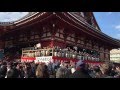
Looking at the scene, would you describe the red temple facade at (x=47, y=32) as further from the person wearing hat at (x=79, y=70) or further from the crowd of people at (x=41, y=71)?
the person wearing hat at (x=79, y=70)

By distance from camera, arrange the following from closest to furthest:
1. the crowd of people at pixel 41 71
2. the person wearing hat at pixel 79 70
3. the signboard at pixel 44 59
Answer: the person wearing hat at pixel 79 70
the crowd of people at pixel 41 71
the signboard at pixel 44 59

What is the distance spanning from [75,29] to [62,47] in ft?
3.14

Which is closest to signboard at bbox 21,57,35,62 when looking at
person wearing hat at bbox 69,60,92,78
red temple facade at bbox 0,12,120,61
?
red temple facade at bbox 0,12,120,61

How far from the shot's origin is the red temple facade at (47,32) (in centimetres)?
603

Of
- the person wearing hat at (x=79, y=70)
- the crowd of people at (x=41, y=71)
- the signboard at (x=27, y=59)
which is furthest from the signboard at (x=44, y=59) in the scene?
the person wearing hat at (x=79, y=70)

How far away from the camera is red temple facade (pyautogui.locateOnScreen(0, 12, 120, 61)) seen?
603 centimetres

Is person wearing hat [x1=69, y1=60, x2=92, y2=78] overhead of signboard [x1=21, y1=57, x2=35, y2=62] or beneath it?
beneath

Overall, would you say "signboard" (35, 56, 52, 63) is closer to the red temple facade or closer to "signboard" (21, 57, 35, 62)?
"signboard" (21, 57, 35, 62)

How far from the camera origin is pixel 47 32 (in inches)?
242

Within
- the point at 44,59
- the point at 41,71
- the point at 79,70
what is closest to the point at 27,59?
the point at 44,59

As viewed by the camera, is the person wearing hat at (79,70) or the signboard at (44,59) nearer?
the person wearing hat at (79,70)

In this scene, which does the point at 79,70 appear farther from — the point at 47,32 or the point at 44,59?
the point at 47,32

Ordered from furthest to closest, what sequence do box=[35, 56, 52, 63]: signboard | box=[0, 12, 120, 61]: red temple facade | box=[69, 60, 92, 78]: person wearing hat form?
box=[0, 12, 120, 61]: red temple facade
box=[35, 56, 52, 63]: signboard
box=[69, 60, 92, 78]: person wearing hat
